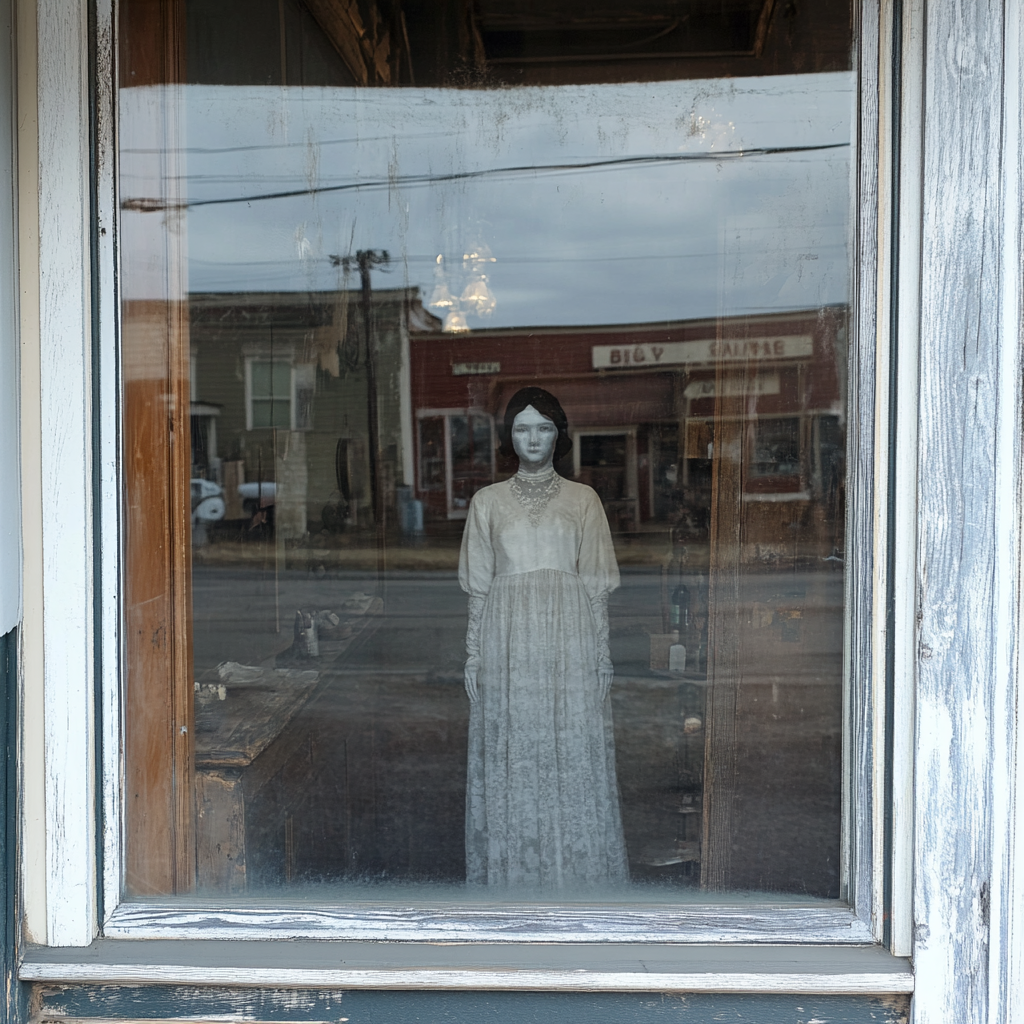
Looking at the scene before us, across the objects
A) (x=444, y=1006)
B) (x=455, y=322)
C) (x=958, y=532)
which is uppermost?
(x=455, y=322)

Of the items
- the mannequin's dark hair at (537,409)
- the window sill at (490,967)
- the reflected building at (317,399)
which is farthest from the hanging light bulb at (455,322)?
the window sill at (490,967)

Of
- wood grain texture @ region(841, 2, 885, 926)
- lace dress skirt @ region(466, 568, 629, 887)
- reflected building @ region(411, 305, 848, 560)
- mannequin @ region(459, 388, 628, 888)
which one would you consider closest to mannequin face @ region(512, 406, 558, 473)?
mannequin @ region(459, 388, 628, 888)

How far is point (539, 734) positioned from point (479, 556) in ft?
1.56

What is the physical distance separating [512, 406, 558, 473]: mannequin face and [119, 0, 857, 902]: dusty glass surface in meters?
0.08

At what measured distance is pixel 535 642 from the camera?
85.8 inches

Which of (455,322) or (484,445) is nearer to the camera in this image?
(484,445)

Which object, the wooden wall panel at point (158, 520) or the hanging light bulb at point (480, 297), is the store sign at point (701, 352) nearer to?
the hanging light bulb at point (480, 297)

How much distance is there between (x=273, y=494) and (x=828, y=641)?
8.53 feet

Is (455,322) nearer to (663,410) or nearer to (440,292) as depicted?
(440,292)

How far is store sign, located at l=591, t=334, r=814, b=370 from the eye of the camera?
1.69 metres

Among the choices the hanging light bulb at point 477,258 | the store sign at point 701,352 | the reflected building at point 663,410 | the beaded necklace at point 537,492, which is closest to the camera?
the reflected building at point 663,410

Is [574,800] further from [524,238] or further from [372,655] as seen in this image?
[524,238]

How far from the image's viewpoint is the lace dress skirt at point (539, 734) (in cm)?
206

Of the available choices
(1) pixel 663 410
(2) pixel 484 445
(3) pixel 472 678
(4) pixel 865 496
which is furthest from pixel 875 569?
(2) pixel 484 445
